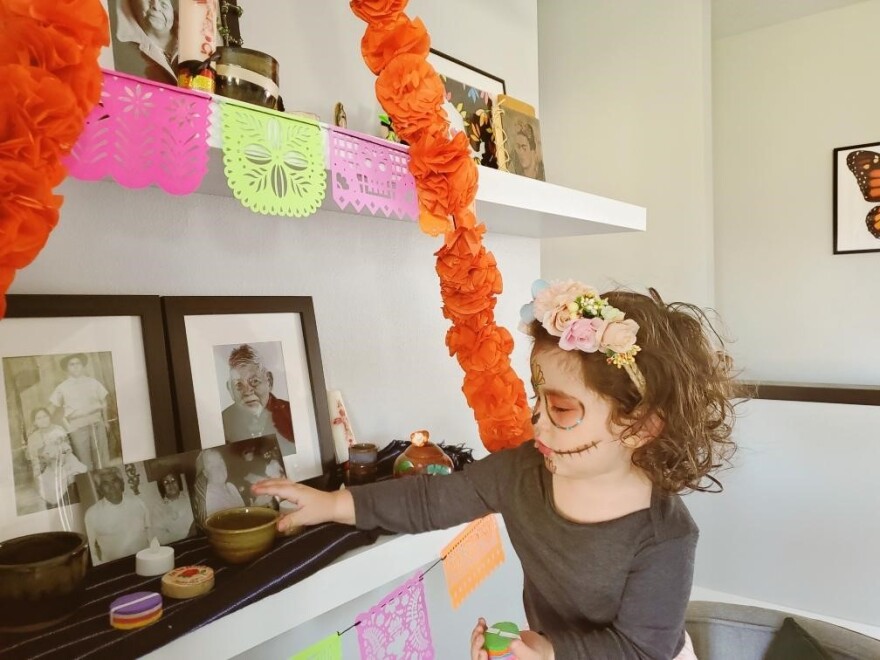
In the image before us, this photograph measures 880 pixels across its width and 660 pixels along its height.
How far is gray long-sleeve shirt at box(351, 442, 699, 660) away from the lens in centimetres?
88

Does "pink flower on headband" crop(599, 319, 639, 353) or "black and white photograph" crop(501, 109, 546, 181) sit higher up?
"black and white photograph" crop(501, 109, 546, 181)

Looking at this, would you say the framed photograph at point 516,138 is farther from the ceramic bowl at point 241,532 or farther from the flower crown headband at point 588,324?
the ceramic bowl at point 241,532

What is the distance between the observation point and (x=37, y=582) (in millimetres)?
600

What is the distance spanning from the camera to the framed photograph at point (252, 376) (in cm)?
86

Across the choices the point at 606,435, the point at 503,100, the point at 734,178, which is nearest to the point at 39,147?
the point at 606,435

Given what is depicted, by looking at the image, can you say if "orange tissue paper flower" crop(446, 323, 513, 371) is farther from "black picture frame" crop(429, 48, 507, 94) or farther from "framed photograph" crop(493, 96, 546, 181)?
"black picture frame" crop(429, 48, 507, 94)

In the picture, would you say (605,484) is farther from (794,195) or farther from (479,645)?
(794,195)

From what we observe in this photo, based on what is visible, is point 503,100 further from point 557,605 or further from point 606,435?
point 557,605

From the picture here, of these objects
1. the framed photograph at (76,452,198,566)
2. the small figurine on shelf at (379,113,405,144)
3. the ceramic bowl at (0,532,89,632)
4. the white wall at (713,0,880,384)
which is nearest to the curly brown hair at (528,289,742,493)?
the small figurine on shelf at (379,113,405,144)

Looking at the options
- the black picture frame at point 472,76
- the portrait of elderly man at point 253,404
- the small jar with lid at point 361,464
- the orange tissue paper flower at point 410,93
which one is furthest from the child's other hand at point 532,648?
the black picture frame at point 472,76

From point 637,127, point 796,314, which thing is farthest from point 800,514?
point 637,127

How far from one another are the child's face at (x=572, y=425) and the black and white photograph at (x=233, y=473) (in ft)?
1.23

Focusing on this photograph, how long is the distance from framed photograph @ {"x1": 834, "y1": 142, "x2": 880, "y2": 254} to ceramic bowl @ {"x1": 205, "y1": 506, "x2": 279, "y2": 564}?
237cm

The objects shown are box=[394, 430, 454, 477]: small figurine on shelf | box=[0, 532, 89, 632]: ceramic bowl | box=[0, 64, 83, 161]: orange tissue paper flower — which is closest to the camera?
box=[0, 64, 83, 161]: orange tissue paper flower
